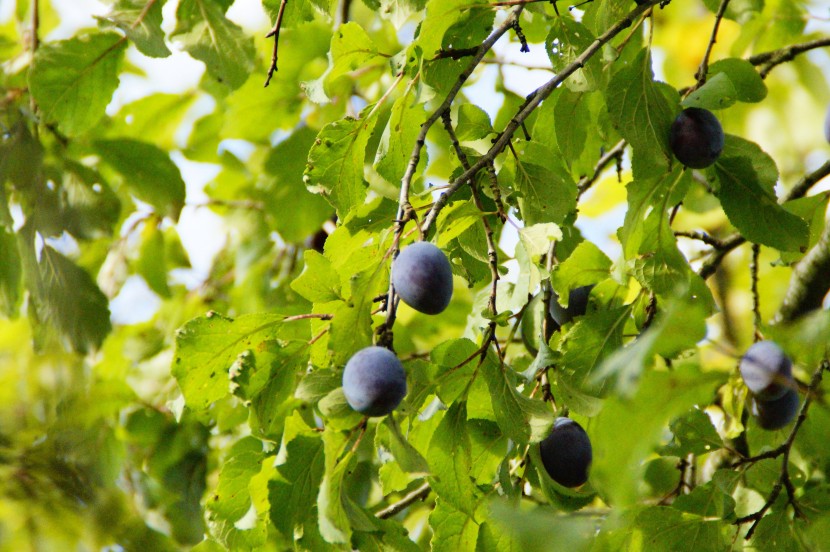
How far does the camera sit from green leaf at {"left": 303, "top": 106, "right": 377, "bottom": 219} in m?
1.25

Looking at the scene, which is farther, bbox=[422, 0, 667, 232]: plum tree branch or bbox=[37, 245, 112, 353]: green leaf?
bbox=[37, 245, 112, 353]: green leaf

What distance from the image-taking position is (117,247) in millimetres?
2613

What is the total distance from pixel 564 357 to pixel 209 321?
0.49 meters

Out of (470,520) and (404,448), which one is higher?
(404,448)

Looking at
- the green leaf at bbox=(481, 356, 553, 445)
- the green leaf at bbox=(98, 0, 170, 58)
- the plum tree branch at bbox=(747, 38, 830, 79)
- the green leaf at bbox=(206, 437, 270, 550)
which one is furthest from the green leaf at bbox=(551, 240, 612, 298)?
the green leaf at bbox=(98, 0, 170, 58)

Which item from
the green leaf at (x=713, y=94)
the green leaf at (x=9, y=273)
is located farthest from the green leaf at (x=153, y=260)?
the green leaf at (x=713, y=94)

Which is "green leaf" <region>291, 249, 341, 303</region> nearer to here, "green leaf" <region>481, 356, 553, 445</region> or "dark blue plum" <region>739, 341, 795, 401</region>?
"green leaf" <region>481, 356, 553, 445</region>

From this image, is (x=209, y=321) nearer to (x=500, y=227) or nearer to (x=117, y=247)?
(x=500, y=227)

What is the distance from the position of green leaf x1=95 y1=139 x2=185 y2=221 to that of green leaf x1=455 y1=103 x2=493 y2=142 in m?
1.01

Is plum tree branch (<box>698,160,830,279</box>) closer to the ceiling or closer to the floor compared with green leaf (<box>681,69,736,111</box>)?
closer to the floor

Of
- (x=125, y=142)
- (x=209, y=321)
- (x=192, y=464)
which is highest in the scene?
(x=209, y=321)

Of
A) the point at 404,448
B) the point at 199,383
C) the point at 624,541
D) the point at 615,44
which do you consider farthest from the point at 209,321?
the point at 615,44

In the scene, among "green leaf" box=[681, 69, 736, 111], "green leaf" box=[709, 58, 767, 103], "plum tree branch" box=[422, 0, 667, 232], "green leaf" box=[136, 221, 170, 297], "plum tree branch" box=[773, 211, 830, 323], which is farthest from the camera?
"green leaf" box=[136, 221, 170, 297]

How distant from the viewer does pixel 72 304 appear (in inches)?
74.1
